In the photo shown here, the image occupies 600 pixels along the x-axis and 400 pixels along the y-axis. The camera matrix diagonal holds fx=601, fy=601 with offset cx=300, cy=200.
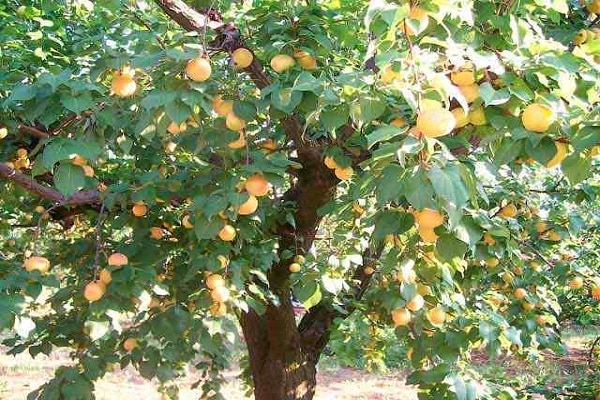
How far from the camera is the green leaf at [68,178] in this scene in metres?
1.77

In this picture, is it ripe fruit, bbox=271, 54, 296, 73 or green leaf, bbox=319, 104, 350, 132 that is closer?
green leaf, bbox=319, 104, 350, 132

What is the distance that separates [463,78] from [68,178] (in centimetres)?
114

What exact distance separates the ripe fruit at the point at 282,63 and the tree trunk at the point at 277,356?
196 cm

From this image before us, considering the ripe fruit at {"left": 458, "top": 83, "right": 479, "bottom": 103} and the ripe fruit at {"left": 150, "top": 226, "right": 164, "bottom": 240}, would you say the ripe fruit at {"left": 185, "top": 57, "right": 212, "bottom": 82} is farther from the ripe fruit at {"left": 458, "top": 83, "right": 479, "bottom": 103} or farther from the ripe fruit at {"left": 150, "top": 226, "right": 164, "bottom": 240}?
the ripe fruit at {"left": 150, "top": 226, "right": 164, "bottom": 240}

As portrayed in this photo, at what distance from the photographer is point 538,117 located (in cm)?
131

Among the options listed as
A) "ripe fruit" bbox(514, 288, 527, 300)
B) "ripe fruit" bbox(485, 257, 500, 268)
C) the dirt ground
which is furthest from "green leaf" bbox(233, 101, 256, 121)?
the dirt ground

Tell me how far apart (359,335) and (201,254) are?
51.2 inches

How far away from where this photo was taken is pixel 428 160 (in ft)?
3.80

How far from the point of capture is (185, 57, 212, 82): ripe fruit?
1583mm

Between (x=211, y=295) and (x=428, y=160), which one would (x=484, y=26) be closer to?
(x=428, y=160)

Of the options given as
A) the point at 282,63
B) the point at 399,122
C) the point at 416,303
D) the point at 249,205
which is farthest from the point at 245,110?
the point at 416,303

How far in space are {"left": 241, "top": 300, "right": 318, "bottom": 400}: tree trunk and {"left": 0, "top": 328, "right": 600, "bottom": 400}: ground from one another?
3.57 m

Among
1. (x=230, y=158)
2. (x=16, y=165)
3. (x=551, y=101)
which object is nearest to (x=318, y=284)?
(x=230, y=158)

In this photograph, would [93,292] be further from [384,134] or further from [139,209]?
[384,134]
